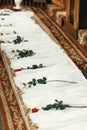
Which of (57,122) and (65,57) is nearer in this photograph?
(57,122)

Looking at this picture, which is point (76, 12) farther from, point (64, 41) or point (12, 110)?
point (12, 110)

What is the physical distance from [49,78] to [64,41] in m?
2.00

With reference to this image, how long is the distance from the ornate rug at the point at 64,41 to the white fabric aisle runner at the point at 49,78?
183 mm

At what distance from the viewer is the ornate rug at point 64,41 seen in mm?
4952

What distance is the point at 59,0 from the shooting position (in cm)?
795

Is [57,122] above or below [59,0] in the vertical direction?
below

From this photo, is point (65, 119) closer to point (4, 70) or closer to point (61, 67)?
point (61, 67)

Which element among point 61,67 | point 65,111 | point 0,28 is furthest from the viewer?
point 0,28

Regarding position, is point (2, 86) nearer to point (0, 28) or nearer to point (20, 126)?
point (20, 126)

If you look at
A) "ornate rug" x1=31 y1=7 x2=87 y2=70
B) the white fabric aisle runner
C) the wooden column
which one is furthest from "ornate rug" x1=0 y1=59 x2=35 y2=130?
the wooden column

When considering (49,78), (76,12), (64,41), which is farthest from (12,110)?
(76,12)

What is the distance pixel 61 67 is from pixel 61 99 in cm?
95

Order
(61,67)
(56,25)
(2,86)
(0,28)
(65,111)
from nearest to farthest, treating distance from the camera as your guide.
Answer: (65,111)
(2,86)
(61,67)
(0,28)
(56,25)

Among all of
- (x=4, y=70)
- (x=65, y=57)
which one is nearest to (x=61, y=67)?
(x=65, y=57)
